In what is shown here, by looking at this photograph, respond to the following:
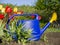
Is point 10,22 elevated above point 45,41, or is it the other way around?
point 10,22

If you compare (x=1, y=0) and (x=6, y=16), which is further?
(x=1, y=0)

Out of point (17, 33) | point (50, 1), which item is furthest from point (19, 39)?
point (50, 1)

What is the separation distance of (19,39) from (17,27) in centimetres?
13

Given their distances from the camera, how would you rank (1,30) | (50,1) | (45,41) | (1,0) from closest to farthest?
1. (1,30)
2. (45,41)
3. (50,1)
4. (1,0)

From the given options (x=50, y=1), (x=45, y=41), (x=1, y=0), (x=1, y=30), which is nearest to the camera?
(x=1, y=30)

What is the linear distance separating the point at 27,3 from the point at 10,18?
5.69 metres

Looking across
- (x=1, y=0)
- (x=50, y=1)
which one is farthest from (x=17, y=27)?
A: (x=1, y=0)

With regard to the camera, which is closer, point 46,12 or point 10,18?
point 10,18

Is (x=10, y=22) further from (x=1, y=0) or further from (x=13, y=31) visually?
(x=1, y=0)

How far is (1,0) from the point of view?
8.20 metres

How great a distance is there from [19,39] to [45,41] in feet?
0.94

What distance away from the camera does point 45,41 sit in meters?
2.63

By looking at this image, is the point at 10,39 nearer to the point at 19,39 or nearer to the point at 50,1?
the point at 19,39

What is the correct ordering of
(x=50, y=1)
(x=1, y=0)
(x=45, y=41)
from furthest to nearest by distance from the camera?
(x=1, y=0)
(x=50, y=1)
(x=45, y=41)
